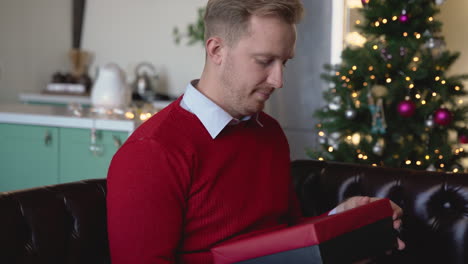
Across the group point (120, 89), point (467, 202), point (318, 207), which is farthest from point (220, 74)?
point (120, 89)

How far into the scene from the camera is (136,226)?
1162mm

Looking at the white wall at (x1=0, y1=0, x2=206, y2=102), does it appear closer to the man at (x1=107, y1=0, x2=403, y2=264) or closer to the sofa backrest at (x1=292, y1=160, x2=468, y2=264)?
the sofa backrest at (x1=292, y1=160, x2=468, y2=264)

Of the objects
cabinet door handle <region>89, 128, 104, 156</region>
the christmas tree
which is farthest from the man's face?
the christmas tree

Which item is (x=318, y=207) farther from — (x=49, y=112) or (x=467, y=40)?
(x=467, y=40)

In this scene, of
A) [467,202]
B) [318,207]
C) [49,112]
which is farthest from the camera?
[49,112]

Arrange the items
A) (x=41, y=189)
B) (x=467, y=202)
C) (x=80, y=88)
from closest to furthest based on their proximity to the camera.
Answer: (x=41, y=189)
(x=467, y=202)
(x=80, y=88)

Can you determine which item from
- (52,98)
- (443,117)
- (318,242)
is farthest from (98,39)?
(318,242)

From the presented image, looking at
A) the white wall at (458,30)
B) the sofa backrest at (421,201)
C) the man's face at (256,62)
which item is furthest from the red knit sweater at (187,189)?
the white wall at (458,30)

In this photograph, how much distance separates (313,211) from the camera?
1.92 meters

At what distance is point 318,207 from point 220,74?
76 cm

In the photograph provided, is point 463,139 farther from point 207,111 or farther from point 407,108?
point 207,111

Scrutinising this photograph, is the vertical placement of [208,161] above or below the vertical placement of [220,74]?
below

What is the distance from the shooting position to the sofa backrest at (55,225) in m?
1.16

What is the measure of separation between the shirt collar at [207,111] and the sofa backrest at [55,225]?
1.06 feet
